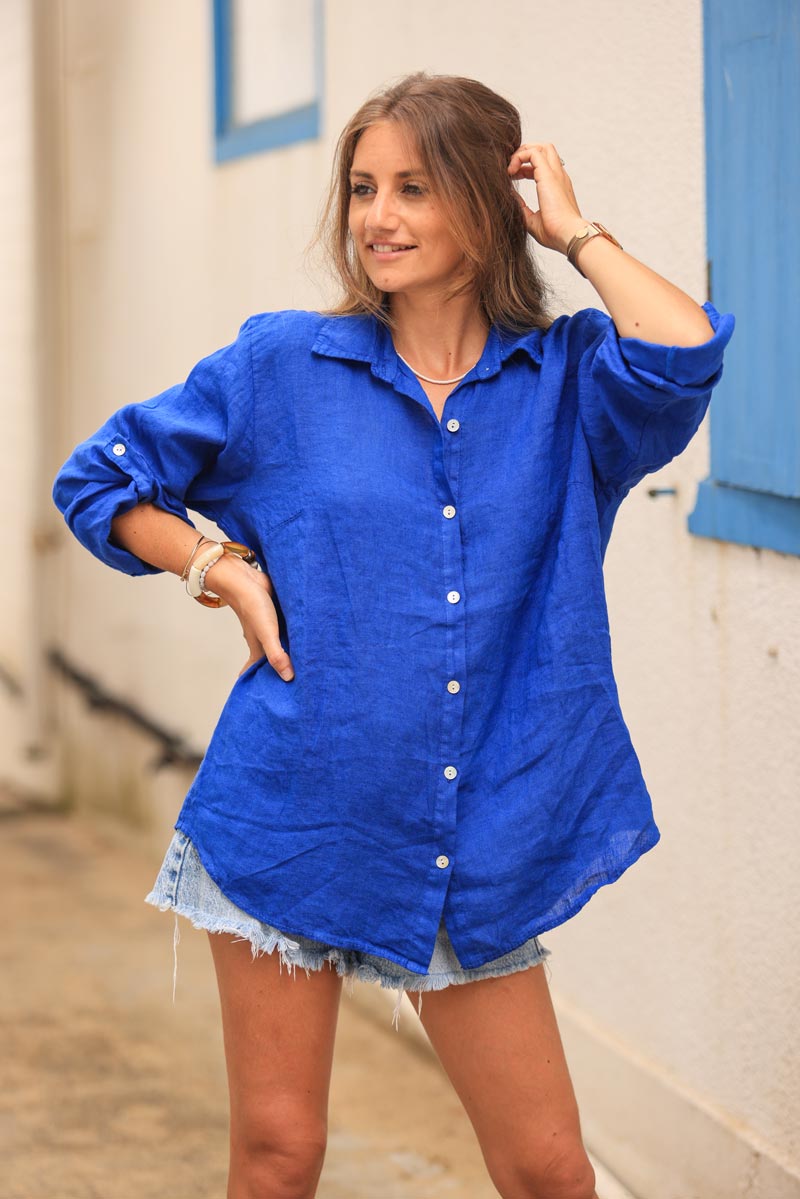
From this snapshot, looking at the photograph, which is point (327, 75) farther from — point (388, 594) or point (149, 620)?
point (388, 594)

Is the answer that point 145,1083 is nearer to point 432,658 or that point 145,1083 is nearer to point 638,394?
point 432,658

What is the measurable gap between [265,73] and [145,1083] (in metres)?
2.99

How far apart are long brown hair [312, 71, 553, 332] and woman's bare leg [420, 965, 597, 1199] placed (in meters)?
0.87

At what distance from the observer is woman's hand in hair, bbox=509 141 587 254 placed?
2.01m

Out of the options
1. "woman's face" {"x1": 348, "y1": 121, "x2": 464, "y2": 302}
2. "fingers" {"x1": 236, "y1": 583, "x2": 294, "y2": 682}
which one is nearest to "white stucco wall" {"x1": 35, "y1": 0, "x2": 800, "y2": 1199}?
"woman's face" {"x1": 348, "y1": 121, "x2": 464, "y2": 302}

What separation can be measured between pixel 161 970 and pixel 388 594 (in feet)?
9.78

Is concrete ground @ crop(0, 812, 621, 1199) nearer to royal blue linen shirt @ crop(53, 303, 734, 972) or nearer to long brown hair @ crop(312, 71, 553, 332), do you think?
royal blue linen shirt @ crop(53, 303, 734, 972)

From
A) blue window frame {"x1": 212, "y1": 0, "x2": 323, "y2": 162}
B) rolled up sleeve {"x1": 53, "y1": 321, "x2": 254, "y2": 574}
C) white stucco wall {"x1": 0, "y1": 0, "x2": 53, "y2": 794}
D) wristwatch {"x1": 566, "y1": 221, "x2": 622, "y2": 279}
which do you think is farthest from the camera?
white stucco wall {"x1": 0, "y1": 0, "x2": 53, "y2": 794}

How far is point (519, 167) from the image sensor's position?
2.05m

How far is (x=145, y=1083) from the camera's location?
12.7 ft

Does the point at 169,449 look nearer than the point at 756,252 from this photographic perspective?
Yes

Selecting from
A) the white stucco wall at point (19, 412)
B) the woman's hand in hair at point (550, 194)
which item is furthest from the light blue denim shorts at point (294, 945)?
the white stucco wall at point (19, 412)

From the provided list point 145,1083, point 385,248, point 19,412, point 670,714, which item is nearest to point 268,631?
point 385,248

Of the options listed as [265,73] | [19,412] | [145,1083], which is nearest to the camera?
A: [145,1083]
